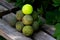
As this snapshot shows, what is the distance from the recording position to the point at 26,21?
5.64ft

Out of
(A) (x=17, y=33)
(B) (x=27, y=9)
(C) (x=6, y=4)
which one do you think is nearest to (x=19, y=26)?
(A) (x=17, y=33)

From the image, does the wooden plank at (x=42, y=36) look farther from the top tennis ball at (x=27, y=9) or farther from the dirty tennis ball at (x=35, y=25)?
the top tennis ball at (x=27, y=9)

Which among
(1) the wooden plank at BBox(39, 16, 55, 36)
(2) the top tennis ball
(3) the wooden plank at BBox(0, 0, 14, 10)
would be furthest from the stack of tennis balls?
(3) the wooden plank at BBox(0, 0, 14, 10)

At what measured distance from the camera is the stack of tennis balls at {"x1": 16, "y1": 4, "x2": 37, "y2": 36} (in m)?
1.70

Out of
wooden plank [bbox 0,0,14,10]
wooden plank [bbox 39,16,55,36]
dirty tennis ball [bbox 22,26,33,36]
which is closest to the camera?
dirty tennis ball [bbox 22,26,33,36]

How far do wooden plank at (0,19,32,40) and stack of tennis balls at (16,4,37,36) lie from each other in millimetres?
40

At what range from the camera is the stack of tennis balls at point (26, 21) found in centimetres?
170

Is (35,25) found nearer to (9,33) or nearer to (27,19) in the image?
(27,19)

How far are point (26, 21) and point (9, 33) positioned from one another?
19 centimetres

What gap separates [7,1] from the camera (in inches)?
84.0

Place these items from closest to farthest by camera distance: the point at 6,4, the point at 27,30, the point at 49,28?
the point at 27,30 → the point at 49,28 → the point at 6,4

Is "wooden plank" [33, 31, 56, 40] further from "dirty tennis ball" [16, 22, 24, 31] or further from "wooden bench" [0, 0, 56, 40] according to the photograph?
"dirty tennis ball" [16, 22, 24, 31]

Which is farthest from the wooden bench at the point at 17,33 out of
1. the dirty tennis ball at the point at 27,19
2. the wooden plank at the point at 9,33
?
the dirty tennis ball at the point at 27,19

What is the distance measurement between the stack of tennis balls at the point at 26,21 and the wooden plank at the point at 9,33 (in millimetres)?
40
